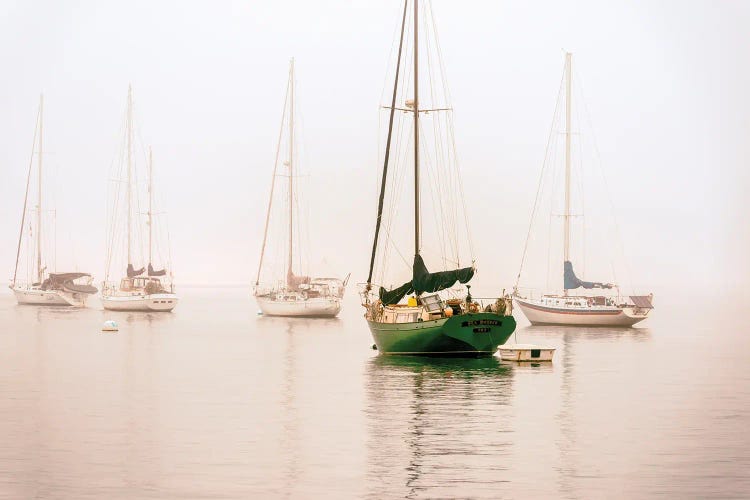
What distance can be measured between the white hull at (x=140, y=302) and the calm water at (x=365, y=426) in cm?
5800

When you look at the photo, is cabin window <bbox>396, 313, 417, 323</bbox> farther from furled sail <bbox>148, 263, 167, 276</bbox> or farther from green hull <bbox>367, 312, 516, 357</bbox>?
furled sail <bbox>148, 263, 167, 276</bbox>

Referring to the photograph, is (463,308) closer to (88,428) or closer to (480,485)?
(88,428)

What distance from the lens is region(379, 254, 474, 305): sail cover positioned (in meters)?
65.2

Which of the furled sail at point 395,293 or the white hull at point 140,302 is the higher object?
the furled sail at point 395,293

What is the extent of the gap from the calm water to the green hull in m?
0.83

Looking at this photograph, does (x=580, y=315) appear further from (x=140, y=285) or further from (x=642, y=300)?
(x=140, y=285)

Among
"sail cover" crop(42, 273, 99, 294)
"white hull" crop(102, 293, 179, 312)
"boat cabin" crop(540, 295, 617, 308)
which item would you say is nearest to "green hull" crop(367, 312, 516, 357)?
"boat cabin" crop(540, 295, 617, 308)

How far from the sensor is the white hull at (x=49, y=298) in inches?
6535

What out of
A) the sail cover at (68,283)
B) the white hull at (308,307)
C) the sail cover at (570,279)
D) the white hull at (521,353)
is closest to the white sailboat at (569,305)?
the sail cover at (570,279)

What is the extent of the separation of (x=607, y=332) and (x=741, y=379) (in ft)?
143

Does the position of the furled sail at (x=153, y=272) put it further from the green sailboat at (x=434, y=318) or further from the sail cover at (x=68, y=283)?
the green sailboat at (x=434, y=318)

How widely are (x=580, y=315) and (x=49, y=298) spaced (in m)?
87.9

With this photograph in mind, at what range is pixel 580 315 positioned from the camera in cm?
10862

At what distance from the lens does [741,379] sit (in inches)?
2490
